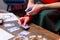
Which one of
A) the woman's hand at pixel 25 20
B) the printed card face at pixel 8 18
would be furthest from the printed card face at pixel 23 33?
the printed card face at pixel 8 18

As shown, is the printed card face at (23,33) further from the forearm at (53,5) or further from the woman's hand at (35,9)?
the forearm at (53,5)

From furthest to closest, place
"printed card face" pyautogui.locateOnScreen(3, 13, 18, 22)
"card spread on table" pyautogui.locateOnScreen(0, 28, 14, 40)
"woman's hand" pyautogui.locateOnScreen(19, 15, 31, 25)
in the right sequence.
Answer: "printed card face" pyautogui.locateOnScreen(3, 13, 18, 22), "woman's hand" pyautogui.locateOnScreen(19, 15, 31, 25), "card spread on table" pyautogui.locateOnScreen(0, 28, 14, 40)

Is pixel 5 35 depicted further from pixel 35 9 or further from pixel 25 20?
pixel 35 9

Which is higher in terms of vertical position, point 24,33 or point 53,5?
point 53,5

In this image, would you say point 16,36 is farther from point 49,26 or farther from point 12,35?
point 49,26

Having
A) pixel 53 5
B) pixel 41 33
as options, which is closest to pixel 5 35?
pixel 41 33

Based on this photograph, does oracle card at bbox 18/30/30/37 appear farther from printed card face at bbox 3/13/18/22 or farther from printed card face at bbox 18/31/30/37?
printed card face at bbox 3/13/18/22

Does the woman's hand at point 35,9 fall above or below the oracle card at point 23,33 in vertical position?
above

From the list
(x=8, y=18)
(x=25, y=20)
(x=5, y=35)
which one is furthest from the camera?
(x=8, y=18)

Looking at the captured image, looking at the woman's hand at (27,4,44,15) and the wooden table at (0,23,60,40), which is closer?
the wooden table at (0,23,60,40)

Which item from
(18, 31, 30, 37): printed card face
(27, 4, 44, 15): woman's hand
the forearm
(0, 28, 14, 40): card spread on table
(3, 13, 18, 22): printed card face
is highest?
the forearm

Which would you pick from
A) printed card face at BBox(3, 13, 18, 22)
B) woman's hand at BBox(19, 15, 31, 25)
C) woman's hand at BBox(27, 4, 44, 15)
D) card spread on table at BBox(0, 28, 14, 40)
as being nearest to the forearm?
woman's hand at BBox(27, 4, 44, 15)

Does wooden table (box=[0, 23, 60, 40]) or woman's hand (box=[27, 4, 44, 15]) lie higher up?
woman's hand (box=[27, 4, 44, 15])

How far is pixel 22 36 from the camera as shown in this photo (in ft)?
2.99
